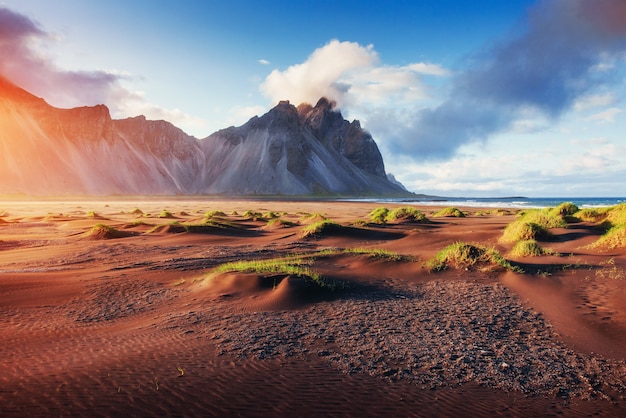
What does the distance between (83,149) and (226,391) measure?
439 feet

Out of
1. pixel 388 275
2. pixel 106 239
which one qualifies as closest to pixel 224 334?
pixel 388 275

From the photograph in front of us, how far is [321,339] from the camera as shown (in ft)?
20.9

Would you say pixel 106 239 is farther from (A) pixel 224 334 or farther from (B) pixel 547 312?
(B) pixel 547 312

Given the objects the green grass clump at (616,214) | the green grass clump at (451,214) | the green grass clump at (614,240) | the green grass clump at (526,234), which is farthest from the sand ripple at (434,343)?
the green grass clump at (451,214)

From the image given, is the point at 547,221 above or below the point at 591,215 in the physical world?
below

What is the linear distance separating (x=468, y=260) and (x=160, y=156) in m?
139

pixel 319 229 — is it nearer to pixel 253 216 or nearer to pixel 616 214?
pixel 616 214

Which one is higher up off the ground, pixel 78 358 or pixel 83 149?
pixel 83 149

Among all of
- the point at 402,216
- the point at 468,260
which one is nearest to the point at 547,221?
the point at 402,216

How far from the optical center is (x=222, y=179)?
13975 centimetres

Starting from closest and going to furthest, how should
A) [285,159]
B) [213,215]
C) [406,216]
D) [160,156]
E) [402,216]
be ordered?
1. [406,216]
2. [402,216]
3. [213,215]
4. [160,156]
5. [285,159]

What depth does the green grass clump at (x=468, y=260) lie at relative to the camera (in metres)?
11.4

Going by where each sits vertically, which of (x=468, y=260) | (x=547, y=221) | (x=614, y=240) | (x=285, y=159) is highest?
(x=285, y=159)

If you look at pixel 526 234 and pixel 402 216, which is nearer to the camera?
pixel 526 234
